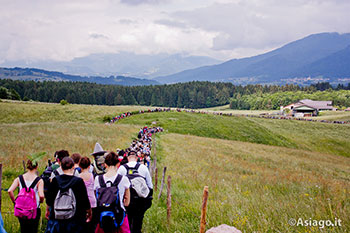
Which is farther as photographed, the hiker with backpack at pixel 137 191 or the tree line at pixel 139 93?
the tree line at pixel 139 93

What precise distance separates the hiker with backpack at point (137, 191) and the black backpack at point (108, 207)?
0.94 m

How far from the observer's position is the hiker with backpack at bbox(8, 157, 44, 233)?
4.85 metres

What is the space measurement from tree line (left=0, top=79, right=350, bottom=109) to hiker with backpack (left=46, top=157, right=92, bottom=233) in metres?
97.8

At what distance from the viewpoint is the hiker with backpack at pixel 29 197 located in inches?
191

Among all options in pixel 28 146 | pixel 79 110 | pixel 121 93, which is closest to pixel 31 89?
pixel 121 93

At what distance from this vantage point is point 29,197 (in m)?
4.88

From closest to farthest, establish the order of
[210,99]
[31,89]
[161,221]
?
[161,221] → [31,89] → [210,99]

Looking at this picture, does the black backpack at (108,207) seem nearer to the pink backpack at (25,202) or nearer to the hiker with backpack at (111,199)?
the hiker with backpack at (111,199)

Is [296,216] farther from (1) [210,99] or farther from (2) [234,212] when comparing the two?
(1) [210,99]

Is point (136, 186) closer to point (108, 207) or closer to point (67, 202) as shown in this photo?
point (108, 207)

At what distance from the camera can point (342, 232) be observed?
4.43 meters

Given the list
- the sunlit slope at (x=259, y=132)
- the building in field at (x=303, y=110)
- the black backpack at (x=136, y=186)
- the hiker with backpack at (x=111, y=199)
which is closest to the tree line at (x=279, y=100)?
the building in field at (x=303, y=110)

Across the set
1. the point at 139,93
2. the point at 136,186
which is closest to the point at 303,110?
the point at 139,93

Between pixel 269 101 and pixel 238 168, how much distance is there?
120m
